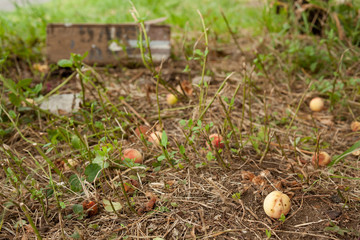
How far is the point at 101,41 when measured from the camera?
2879mm

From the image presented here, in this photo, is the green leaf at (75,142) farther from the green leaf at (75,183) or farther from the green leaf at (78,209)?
the green leaf at (78,209)

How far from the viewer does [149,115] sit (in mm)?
2268

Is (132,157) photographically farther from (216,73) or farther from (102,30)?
(102,30)

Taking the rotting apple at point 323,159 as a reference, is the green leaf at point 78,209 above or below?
below

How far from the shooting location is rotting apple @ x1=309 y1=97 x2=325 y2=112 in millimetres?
2279

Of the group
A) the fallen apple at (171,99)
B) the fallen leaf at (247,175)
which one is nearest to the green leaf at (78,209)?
the fallen leaf at (247,175)

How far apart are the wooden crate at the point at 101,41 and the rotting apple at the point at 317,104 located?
4.52 ft

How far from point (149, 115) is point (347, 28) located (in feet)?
6.64

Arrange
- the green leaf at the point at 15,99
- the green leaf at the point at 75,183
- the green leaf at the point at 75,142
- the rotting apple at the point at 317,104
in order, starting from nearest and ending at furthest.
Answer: the green leaf at the point at 75,183 < the green leaf at the point at 75,142 < the green leaf at the point at 15,99 < the rotting apple at the point at 317,104

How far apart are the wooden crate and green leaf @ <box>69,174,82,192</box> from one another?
1.51 metres

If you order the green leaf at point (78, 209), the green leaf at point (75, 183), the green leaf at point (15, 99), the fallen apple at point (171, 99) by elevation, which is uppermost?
the green leaf at point (15, 99)

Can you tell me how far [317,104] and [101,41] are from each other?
76.5 inches

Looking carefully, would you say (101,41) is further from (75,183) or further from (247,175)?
(247,175)

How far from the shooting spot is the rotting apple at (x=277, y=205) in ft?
4.35
